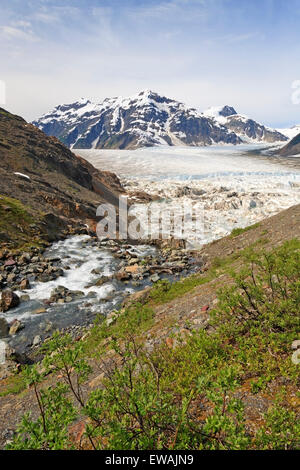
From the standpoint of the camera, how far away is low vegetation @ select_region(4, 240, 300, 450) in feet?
8.93

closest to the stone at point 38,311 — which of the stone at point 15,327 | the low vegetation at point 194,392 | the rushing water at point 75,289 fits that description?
the rushing water at point 75,289

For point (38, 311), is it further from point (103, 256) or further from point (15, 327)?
point (103, 256)

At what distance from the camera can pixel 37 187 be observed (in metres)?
30.9

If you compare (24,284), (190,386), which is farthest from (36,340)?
(190,386)

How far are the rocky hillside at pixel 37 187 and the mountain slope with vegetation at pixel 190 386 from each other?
16.4m

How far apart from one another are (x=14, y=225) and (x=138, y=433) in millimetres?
21598

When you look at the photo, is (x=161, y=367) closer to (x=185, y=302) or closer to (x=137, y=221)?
(x=185, y=302)

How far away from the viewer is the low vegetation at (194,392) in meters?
→ 2.72

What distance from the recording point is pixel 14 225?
2125 cm

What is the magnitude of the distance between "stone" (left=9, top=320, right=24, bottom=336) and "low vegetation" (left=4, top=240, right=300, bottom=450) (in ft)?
19.7

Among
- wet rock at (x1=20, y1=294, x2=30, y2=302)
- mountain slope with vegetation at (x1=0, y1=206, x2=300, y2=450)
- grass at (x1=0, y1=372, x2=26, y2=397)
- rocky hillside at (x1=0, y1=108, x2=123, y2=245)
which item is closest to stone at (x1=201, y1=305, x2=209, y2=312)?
mountain slope with vegetation at (x1=0, y1=206, x2=300, y2=450)

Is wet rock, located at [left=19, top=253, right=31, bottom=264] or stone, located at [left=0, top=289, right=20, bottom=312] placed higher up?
wet rock, located at [left=19, top=253, right=31, bottom=264]

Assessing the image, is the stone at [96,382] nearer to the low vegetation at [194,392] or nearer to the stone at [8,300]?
the low vegetation at [194,392]

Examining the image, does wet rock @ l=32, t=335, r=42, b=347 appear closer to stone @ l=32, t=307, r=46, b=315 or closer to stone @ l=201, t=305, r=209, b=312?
stone @ l=32, t=307, r=46, b=315
